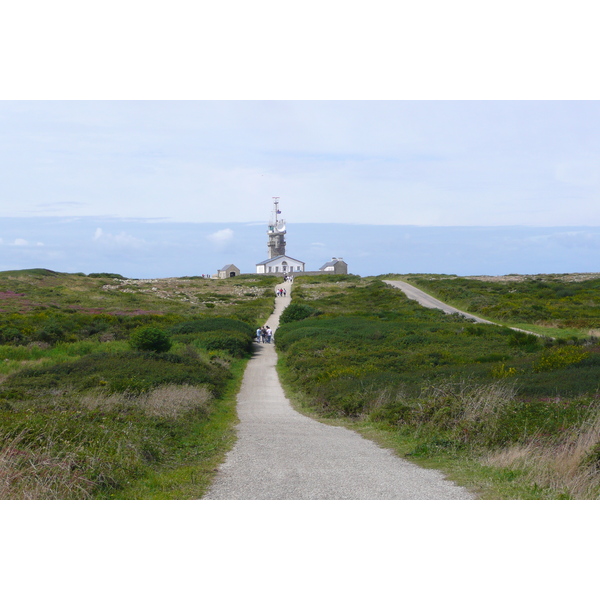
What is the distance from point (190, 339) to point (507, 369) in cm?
2144

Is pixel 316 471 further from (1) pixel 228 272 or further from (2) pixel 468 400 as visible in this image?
(1) pixel 228 272

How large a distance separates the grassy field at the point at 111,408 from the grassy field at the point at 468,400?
3.63 meters

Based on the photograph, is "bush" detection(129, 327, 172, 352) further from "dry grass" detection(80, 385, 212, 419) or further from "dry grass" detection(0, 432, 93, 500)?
"dry grass" detection(0, 432, 93, 500)

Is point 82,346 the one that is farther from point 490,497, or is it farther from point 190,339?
point 490,497

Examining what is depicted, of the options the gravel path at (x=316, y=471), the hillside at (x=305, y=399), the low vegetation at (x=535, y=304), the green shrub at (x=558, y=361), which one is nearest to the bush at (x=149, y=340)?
the hillside at (x=305, y=399)

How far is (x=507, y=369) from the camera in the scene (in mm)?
18469

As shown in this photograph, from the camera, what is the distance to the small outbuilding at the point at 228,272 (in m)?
117

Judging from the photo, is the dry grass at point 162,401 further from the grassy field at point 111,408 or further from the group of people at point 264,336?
the group of people at point 264,336

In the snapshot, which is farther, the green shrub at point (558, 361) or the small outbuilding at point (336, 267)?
the small outbuilding at point (336, 267)

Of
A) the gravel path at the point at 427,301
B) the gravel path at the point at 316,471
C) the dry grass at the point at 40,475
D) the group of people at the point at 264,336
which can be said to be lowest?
the group of people at the point at 264,336

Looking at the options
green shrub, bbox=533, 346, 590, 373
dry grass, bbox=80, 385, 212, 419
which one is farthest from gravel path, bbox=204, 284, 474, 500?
green shrub, bbox=533, 346, 590, 373

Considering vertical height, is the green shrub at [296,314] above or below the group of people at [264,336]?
above

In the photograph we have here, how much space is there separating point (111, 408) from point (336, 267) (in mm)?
102510

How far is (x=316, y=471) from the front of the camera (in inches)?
335
